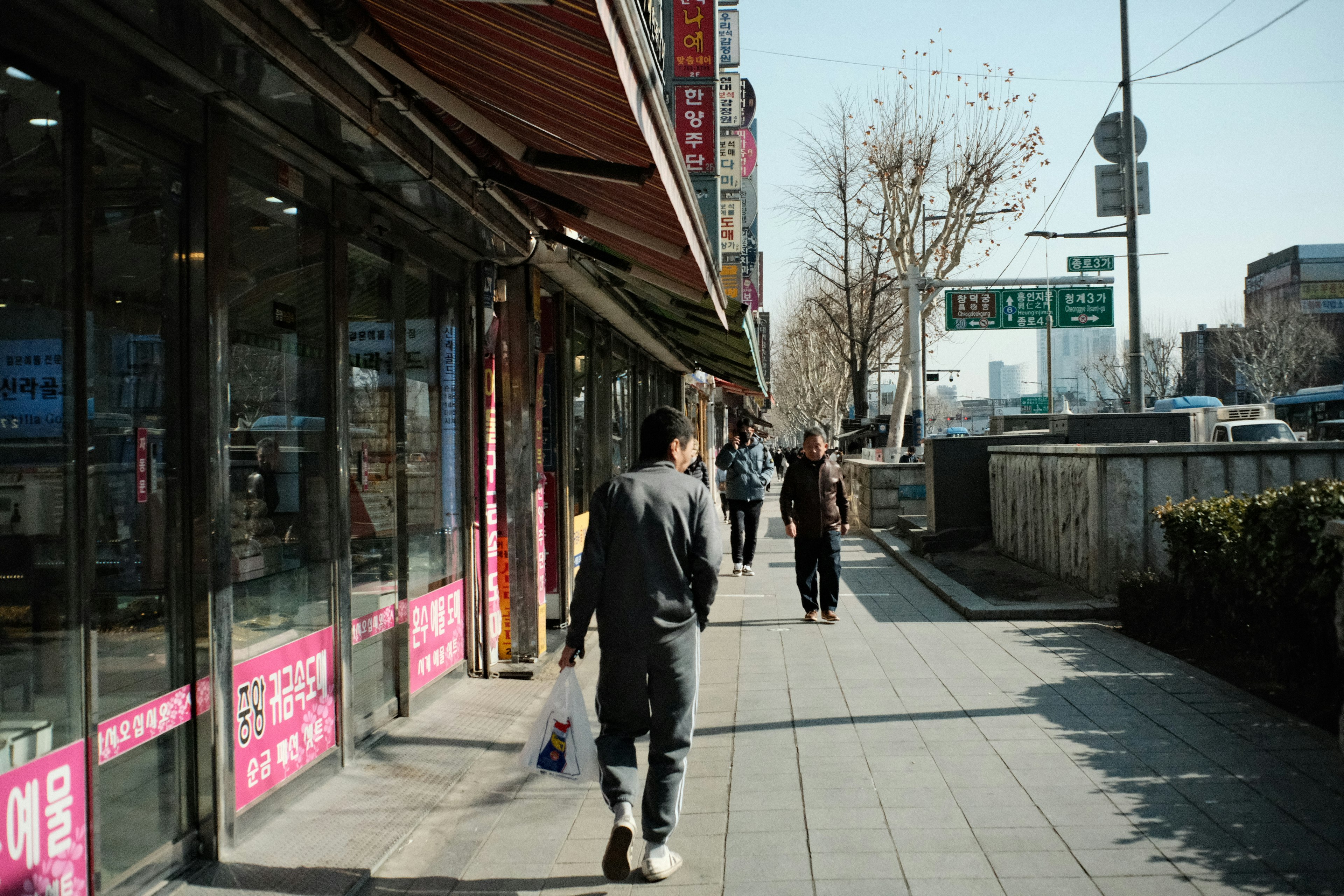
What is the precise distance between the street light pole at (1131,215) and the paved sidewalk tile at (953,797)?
963cm

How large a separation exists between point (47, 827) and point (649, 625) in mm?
1962

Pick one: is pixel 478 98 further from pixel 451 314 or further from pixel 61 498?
pixel 451 314

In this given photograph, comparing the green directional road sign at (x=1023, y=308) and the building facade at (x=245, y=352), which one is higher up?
the green directional road sign at (x=1023, y=308)

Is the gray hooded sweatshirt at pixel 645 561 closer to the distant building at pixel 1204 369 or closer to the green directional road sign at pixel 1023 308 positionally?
the green directional road sign at pixel 1023 308

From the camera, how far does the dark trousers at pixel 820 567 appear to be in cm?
947

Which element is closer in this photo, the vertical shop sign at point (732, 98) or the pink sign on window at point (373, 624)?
the pink sign on window at point (373, 624)

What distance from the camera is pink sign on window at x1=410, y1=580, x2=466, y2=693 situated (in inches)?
241

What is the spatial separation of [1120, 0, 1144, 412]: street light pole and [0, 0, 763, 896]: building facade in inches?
444

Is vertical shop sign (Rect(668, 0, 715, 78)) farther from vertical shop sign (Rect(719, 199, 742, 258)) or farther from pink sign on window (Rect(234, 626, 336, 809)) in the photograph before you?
pink sign on window (Rect(234, 626, 336, 809))

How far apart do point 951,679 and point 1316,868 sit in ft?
10.7

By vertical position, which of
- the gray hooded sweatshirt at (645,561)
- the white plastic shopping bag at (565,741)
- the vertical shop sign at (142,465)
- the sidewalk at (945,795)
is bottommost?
the sidewalk at (945,795)

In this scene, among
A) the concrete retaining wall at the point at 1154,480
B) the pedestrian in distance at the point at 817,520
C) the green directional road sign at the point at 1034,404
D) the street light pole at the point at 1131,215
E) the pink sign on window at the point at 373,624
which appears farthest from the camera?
the green directional road sign at the point at 1034,404

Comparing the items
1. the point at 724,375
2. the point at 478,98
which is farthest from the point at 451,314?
the point at 724,375

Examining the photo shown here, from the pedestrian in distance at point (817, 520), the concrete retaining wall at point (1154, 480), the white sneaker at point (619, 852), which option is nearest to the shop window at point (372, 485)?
the white sneaker at point (619, 852)
